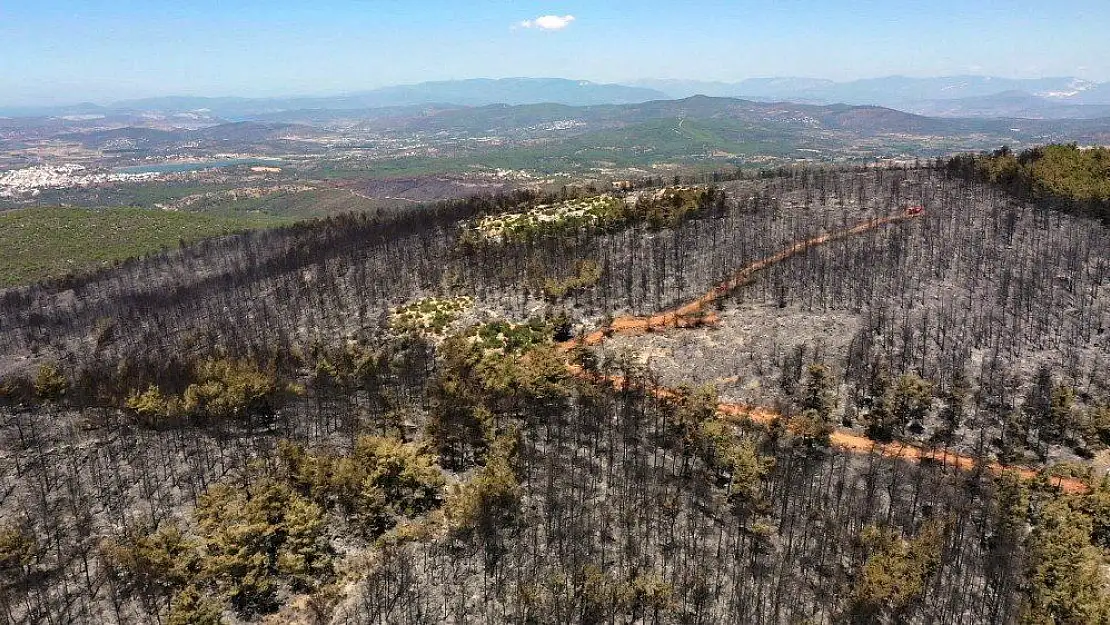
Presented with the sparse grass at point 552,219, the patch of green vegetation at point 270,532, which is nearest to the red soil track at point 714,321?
the patch of green vegetation at point 270,532

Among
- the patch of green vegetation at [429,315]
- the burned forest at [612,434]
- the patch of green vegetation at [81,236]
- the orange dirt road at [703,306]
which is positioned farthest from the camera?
the patch of green vegetation at [81,236]

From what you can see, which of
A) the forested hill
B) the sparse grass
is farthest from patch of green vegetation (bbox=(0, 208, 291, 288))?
the forested hill

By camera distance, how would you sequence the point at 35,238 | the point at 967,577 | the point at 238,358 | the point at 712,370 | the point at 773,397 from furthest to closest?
the point at 35,238, the point at 238,358, the point at 712,370, the point at 773,397, the point at 967,577

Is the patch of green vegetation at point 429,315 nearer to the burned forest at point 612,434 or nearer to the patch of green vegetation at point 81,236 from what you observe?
the burned forest at point 612,434

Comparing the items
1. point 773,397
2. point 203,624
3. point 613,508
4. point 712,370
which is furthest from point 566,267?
point 203,624

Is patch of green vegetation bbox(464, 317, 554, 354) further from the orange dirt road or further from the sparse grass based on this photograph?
the sparse grass

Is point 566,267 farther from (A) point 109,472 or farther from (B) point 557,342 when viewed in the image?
(A) point 109,472

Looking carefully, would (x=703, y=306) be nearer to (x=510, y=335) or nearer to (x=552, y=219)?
(x=510, y=335)
